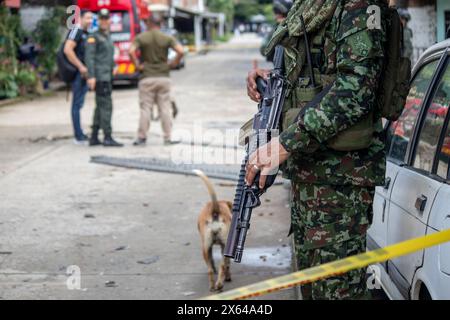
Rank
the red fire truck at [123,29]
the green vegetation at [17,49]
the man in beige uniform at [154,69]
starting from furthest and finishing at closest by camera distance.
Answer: the red fire truck at [123,29]
the green vegetation at [17,49]
the man in beige uniform at [154,69]

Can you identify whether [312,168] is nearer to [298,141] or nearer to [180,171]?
[298,141]

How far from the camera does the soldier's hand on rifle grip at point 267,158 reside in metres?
2.86

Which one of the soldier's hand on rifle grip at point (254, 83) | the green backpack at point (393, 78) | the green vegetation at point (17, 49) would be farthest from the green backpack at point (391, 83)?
the green vegetation at point (17, 49)

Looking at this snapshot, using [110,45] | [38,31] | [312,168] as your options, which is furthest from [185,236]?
[38,31]

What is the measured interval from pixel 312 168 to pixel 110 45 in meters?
8.82

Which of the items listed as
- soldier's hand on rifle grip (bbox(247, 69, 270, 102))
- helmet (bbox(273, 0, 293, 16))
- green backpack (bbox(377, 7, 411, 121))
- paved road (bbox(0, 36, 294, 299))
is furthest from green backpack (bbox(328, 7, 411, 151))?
helmet (bbox(273, 0, 293, 16))

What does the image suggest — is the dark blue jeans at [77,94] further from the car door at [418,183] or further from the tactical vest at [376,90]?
the tactical vest at [376,90]

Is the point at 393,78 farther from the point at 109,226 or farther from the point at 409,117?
the point at 109,226

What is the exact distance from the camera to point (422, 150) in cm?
382

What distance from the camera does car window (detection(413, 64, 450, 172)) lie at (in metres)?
3.59

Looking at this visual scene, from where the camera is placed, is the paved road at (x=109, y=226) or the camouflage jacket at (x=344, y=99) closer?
the camouflage jacket at (x=344, y=99)

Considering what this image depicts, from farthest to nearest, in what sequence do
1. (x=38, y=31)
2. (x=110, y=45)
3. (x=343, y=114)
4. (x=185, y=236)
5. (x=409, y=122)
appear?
(x=38, y=31) < (x=110, y=45) < (x=185, y=236) < (x=409, y=122) < (x=343, y=114)

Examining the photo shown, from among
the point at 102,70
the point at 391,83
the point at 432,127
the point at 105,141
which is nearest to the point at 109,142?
the point at 105,141
